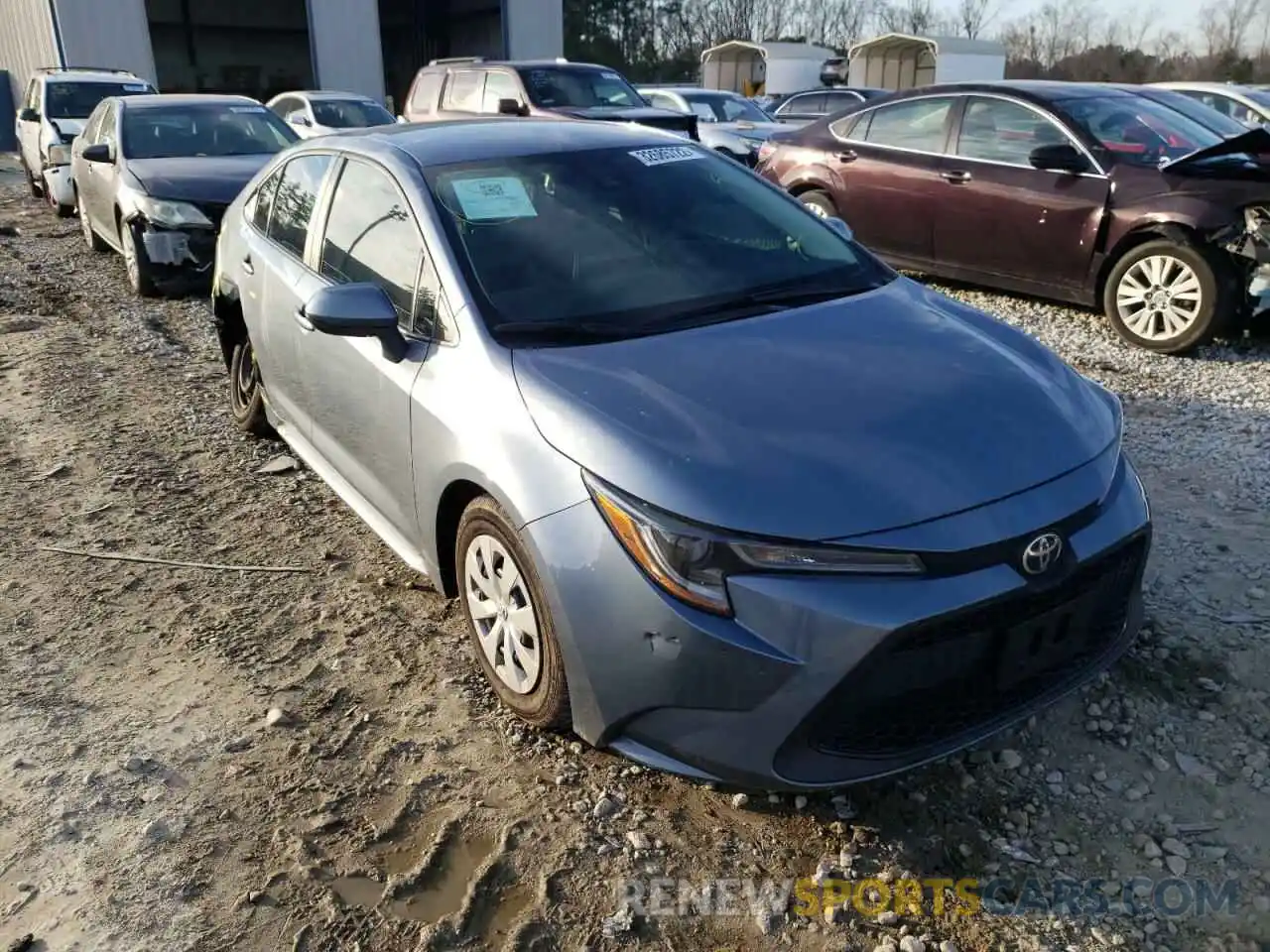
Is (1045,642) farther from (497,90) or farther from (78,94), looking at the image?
(78,94)

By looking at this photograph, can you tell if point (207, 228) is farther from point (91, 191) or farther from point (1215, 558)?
point (1215, 558)

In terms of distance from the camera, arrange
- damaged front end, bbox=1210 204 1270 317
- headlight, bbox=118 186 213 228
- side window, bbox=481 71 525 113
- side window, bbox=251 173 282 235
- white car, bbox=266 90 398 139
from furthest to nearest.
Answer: white car, bbox=266 90 398 139 < side window, bbox=481 71 525 113 < headlight, bbox=118 186 213 228 < damaged front end, bbox=1210 204 1270 317 < side window, bbox=251 173 282 235

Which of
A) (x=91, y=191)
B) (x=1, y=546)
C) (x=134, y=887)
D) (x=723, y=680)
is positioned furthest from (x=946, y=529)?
(x=91, y=191)

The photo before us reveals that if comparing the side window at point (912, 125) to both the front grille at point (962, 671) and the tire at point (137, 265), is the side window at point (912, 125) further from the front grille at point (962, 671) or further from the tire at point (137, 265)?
the tire at point (137, 265)

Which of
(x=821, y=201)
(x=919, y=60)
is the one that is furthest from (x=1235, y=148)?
(x=919, y=60)

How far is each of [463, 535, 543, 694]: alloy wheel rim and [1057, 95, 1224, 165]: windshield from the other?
5.55 metres

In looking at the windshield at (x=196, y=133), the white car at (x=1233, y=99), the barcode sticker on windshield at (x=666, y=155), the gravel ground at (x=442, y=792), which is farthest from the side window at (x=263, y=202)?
the white car at (x=1233, y=99)

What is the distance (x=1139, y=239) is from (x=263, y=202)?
5.22 meters

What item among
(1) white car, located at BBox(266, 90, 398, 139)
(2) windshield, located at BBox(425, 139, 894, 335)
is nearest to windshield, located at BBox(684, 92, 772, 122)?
(1) white car, located at BBox(266, 90, 398, 139)

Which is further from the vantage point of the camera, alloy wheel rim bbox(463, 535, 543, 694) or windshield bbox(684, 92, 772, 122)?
windshield bbox(684, 92, 772, 122)

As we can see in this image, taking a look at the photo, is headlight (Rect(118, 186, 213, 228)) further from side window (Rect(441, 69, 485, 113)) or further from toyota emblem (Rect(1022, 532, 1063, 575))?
toyota emblem (Rect(1022, 532, 1063, 575))

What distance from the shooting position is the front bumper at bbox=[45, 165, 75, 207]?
12.1m

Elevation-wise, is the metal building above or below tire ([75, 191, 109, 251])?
above

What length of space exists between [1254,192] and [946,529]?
5.03 m
